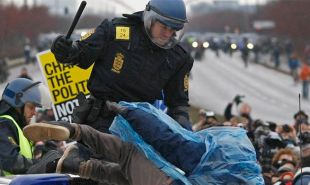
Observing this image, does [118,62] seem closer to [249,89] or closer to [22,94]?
[22,94]

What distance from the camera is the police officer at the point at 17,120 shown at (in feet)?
27.8

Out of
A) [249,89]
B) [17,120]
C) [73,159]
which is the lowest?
[249,89]

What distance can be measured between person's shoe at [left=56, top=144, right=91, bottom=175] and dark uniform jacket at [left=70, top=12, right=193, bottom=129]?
0.64 metres

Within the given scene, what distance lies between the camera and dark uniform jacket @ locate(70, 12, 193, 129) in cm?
769

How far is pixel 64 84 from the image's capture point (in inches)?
507

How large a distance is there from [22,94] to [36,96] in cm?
13

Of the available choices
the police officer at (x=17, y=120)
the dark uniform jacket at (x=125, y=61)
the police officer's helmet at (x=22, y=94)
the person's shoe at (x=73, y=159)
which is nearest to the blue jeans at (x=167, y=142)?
the person's shoe at (x=73, y=159)

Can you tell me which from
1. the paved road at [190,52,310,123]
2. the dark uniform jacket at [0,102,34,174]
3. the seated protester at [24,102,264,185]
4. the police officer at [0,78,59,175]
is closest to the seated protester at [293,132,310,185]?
the seated protester at [24,102,264,185]

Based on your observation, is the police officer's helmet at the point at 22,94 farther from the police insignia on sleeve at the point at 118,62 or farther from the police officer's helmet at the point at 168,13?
the police officer's helmet at the point at 168,13

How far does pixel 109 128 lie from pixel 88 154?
0.23 m

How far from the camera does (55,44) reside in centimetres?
743

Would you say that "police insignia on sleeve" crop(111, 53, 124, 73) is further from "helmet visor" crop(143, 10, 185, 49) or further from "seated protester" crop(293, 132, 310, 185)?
"seated protester" crop(293, 132, 310, 185)

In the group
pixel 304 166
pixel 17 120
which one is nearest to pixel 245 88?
pixel 17 120

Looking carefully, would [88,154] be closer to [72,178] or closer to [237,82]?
[72,178]
